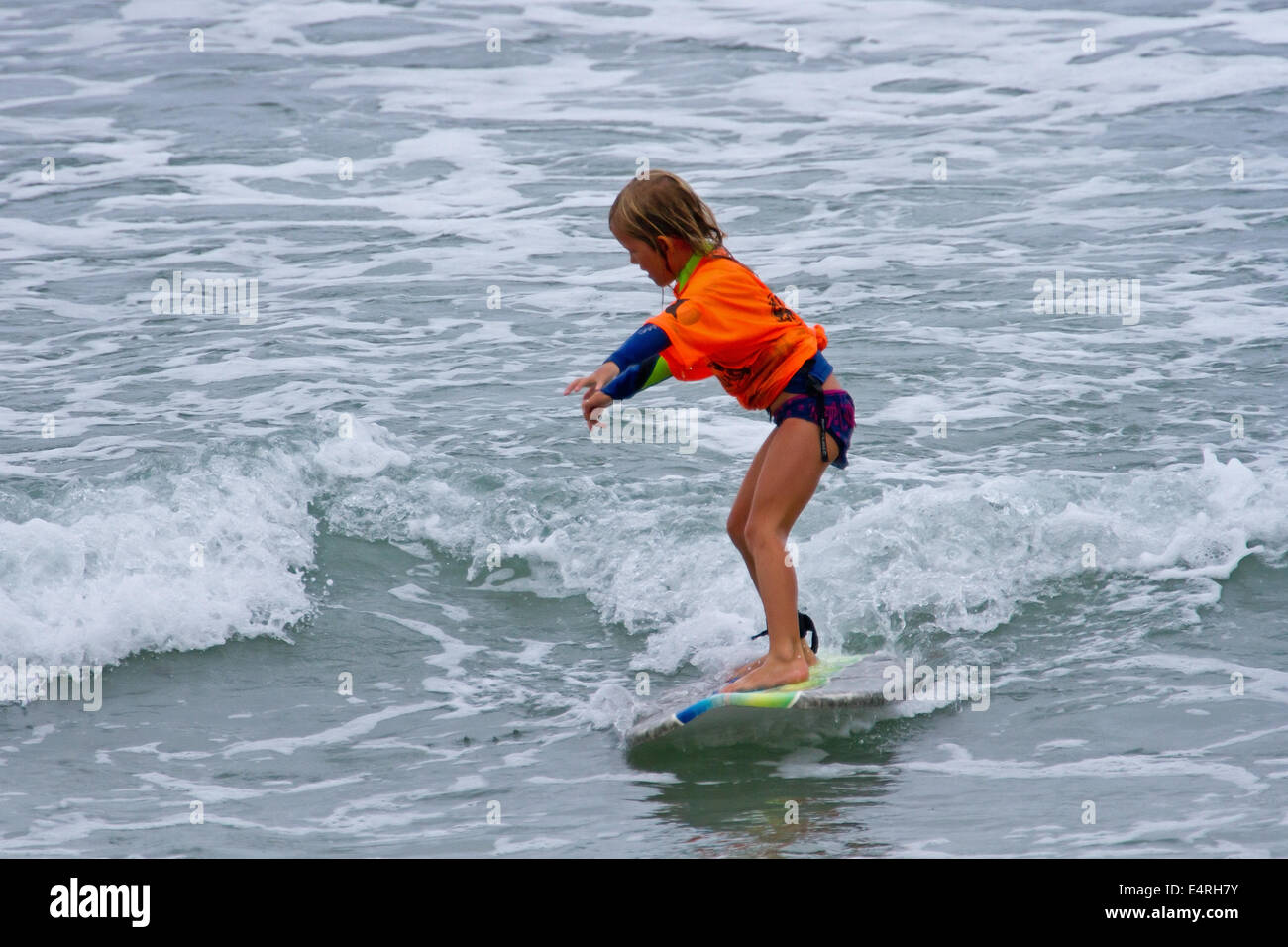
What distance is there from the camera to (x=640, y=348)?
13.6 ft

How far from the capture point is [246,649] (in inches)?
221

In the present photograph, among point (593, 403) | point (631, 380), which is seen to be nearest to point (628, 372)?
point (631, 380)

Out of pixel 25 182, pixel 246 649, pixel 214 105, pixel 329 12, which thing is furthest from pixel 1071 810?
pixel 329 12

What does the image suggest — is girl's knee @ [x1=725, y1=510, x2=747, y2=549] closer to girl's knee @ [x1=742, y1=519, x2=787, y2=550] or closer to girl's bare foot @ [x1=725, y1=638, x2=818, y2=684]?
girl's knee @ [x1=742, y1=519, x2=787, y2=550]

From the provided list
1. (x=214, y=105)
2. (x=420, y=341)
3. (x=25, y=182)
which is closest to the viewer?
(x=420, y=341)

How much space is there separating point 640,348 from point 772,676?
1.29 m

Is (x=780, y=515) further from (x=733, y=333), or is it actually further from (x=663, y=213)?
(x=663, y=213)

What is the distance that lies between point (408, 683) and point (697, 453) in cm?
258

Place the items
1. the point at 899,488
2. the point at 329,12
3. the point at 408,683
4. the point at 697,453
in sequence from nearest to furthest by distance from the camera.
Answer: the point at 408,683
the point at 899,488
the point at 697,453
the point at 329,12

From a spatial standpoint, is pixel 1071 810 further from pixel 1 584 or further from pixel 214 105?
pixel 214 105

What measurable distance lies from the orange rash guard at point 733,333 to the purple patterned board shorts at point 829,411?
7cm

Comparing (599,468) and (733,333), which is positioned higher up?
(733,333)

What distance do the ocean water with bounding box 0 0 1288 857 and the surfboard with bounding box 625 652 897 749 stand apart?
2.7 inches

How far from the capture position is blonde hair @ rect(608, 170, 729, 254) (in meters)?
4.32
